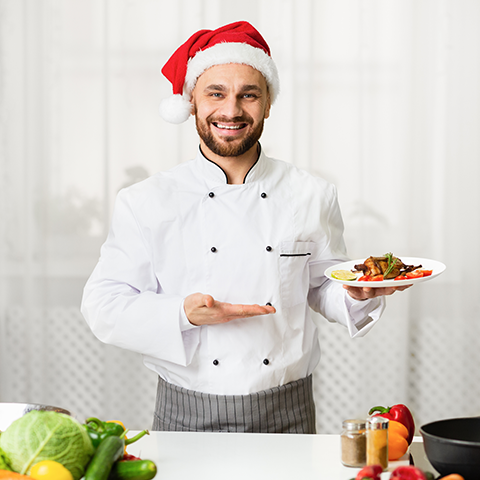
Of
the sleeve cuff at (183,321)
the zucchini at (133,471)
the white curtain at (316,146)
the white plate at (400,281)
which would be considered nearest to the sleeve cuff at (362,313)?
the white plate at (400,281)

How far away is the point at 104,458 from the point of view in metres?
0.93

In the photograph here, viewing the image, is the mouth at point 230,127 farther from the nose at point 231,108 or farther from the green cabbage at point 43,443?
the green cabbage at point 43,443

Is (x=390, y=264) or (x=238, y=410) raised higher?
(x=390, y=264)

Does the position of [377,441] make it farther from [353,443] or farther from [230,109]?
[230,109]

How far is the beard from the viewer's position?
5.31 ft

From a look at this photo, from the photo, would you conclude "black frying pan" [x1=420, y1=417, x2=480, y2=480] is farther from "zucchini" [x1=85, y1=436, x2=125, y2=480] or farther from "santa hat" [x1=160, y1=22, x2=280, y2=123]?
"santa hat" [x1=160, y1=22, x2=280, y2=123]

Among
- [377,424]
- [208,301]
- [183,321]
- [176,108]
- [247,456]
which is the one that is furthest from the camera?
[176,108]

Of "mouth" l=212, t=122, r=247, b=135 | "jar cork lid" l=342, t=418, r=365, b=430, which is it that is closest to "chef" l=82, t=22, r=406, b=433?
"mouth" l=212, t=122, r=247, b=135

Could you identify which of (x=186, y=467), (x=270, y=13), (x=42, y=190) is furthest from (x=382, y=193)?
(x=186, y=467)

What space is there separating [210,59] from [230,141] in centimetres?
26

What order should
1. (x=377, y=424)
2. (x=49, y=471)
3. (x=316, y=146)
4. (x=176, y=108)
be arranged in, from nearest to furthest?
(x=49, y=471)
(x=377, y=424)
(x=176, y=108)
(x=316, y=146)

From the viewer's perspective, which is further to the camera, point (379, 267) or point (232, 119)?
point (232, 119)

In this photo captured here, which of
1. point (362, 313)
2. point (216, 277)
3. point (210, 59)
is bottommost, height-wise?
point (362, 313)

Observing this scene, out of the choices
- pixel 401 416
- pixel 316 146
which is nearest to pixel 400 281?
pixel 401 416
